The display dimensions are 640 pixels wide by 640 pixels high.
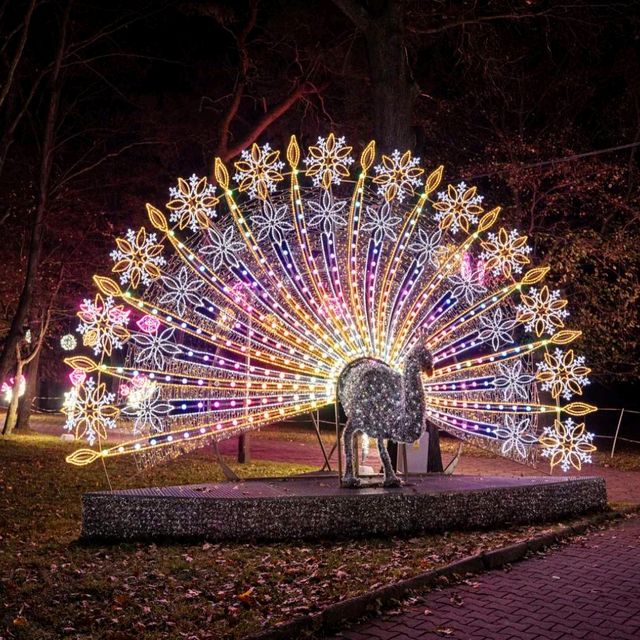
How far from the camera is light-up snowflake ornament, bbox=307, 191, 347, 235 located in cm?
918

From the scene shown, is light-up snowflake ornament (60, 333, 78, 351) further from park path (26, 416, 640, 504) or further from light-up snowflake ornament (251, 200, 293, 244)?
light-up snowflake ornament (251, 200, 293, 244)

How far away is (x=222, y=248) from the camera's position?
348 inches

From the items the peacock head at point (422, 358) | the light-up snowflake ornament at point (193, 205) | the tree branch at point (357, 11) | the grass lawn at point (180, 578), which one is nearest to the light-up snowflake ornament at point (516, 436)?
the grass lawn at point (180, 578)

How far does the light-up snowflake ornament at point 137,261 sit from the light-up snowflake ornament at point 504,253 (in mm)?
4252

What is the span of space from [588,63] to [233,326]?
13624 millimetres

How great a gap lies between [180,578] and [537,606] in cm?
310

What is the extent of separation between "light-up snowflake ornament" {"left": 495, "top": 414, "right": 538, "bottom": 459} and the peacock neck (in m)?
1.46

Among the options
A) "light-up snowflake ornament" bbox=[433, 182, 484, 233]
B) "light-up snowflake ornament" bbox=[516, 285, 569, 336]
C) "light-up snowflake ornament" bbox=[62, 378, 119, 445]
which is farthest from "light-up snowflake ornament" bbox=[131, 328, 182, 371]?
"light-up snowflake ornament" bbox=[516, 285, 569, 336]

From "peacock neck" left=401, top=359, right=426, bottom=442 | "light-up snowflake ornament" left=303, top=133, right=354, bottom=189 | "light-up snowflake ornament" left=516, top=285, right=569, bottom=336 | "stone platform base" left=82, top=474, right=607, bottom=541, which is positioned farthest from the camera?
"light-up snowflake ornament" left=516, top=285, right=569, bottom=336

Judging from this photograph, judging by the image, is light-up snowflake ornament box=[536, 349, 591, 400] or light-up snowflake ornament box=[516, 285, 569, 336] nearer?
light-up snowflake ornament box=[536, 349, 591, 400]

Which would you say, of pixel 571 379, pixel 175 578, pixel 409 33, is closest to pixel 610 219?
pixel 409 33

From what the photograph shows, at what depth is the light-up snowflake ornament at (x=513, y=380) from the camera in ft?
30.4

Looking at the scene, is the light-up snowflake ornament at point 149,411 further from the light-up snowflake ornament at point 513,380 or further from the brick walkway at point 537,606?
the light-up snowflake ornament at point 513,380

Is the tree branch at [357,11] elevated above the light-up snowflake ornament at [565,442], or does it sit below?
above
